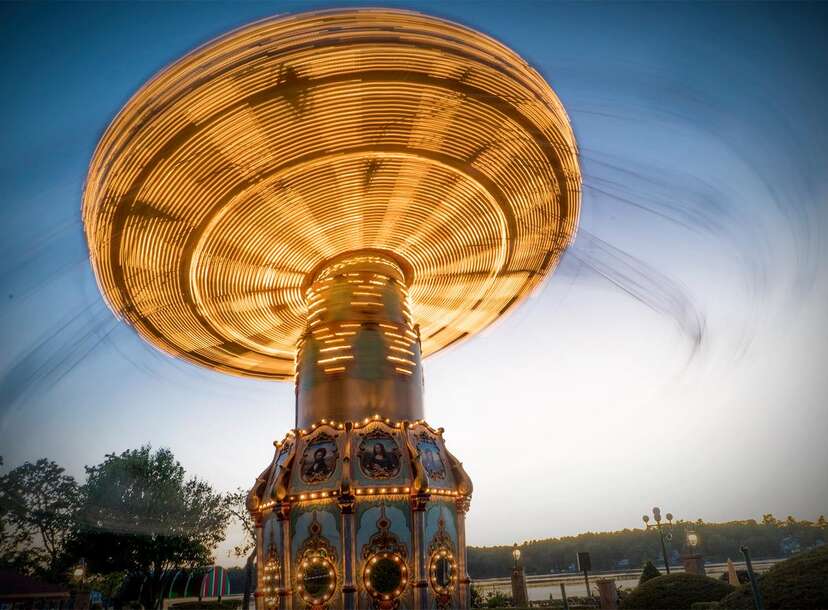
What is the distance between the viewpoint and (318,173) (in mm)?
17250

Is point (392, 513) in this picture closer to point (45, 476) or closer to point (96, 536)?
point (96, 536)

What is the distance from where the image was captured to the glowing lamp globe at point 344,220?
47.9ft

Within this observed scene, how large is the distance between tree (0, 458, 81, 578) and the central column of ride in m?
33.8

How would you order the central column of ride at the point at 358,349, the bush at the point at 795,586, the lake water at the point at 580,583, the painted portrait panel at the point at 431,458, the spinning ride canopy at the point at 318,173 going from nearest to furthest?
1. the bush at the point at 795,586
2. the spinning ride canopy at the point at 318,173
3. the painted portrait panel at the point at 431,458
4. the central column of ride at the point at 358,349
5. the lake water at the point at 580,583

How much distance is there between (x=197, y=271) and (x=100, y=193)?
421 centimetres

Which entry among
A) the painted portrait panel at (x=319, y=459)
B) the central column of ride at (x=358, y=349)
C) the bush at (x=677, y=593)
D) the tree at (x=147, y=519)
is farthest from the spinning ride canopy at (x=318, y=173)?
the tree at (x=147, y=519)

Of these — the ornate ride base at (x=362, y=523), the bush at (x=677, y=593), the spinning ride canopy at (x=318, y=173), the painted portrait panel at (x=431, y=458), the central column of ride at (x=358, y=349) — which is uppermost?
the spinning ride canopy at (x=318, y=173)

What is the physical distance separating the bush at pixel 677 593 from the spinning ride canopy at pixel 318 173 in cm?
1184

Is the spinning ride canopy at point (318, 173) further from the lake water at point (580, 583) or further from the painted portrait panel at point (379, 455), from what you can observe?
the lake water at point (580, 583)

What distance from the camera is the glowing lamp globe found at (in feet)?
47.9

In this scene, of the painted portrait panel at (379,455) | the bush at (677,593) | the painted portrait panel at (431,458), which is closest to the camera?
the painted portrait panel at (379,455)

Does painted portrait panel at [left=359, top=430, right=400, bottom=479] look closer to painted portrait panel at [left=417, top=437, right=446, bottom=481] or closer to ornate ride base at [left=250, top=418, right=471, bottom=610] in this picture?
ornate ride base at [left=250, top=418, right=471, bottom=610]

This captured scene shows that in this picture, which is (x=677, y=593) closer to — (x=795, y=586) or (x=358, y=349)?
(x=795, y=586)

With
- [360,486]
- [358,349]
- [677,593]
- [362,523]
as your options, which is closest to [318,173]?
[358,349]
